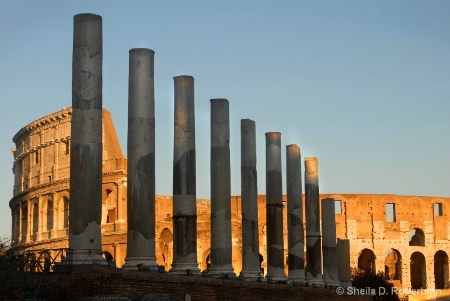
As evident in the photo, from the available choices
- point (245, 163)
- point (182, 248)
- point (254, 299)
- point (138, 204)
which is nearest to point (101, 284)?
point (138, 204)

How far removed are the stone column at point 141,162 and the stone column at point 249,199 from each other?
714cm

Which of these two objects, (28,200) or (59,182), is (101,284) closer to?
(59,182)

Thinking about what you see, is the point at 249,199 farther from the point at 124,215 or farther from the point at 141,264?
the point at 124,215

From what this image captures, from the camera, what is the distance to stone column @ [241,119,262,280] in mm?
24531

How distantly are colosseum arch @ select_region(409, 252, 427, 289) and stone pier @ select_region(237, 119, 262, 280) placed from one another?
34.6 m

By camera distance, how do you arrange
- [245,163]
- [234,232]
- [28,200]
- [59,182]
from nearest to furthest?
1. [245,163]
2. [234,232]
3. [59,182]
4. [28,200]

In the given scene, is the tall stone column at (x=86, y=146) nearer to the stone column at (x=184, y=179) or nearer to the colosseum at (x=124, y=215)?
the stone column at (x=184, y=179)

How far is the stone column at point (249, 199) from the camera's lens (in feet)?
80.5

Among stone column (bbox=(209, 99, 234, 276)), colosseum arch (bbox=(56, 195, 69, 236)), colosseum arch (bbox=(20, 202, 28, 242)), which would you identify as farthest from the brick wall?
colosseum arch (bbox=(20, 202, 28, 242))

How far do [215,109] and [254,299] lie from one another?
15.9ft

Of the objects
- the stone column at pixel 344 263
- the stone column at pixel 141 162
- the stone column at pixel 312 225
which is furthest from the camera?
the stone column at pixel 344 263

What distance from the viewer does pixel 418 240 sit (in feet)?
194

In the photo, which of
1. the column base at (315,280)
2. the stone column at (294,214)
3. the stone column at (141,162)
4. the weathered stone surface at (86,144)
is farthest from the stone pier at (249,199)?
the weathered stone surface at (86,144)

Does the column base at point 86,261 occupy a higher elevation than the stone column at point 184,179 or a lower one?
lower
